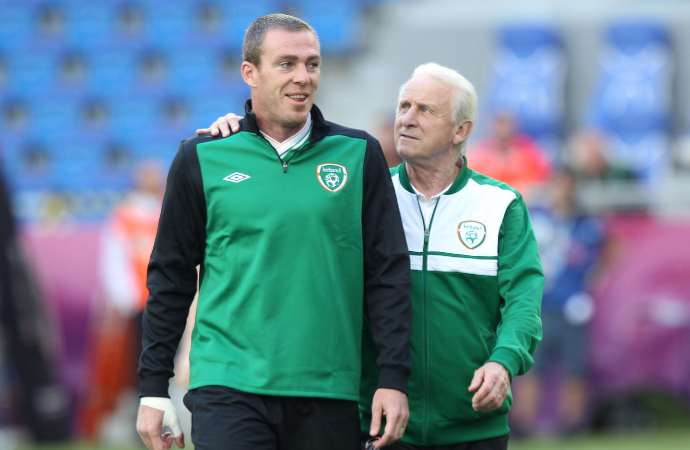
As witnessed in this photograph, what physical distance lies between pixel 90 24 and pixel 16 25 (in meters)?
1.22

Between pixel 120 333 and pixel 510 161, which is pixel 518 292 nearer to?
pixel 510 161

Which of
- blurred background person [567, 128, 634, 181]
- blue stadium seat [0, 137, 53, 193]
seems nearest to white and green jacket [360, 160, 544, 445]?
blurred background person [567, 128, 634, 181]

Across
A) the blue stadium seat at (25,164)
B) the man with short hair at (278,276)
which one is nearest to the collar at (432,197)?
the man with short hair at (278,276)

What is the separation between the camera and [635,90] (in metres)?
12.4

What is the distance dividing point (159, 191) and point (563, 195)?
136 inches

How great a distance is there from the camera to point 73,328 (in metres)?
8.70

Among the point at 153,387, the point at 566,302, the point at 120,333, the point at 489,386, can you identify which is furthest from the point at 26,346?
the point at 489,386

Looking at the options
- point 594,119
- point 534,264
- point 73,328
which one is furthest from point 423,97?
point 594,119

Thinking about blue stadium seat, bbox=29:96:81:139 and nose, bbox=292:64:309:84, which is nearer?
nose, bbox=292:64:309:84

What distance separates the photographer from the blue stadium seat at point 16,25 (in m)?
15.8

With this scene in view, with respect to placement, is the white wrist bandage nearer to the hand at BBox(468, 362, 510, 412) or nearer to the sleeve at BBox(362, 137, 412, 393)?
the sleeve at BBox(362, 137, 412, 393)

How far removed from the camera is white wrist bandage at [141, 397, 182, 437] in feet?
10.1

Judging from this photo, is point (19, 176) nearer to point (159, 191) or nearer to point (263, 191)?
point (159, 191)

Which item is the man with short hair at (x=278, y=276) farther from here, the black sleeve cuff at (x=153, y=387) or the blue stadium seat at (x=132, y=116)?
the blue stadium seat at (x=132, y=116)
